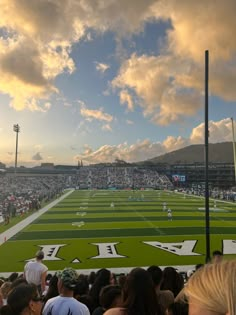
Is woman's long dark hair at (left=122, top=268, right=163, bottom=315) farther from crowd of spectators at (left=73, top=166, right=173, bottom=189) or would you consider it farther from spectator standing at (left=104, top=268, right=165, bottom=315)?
crowd of spectators at (left=73, top=166, right=173, bottom=189)

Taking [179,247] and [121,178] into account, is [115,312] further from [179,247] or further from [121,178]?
[121,178]

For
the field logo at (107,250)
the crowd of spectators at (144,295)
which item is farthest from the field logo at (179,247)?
the crowd of spectators at (144,295)

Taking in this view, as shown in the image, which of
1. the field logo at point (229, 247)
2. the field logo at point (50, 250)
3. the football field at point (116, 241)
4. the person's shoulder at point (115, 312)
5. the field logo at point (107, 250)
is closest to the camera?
the person's shoulder at point (115, 312)

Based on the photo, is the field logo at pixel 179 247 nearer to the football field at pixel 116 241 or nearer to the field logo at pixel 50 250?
the football field at pixel 116 241

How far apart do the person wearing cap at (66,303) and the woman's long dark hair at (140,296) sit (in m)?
1.10

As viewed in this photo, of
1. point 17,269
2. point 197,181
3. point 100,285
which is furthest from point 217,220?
point 197,181

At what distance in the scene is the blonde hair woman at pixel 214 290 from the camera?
4.09 ft

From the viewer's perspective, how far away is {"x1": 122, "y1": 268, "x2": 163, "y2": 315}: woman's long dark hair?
2.97 meters

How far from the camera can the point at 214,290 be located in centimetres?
128

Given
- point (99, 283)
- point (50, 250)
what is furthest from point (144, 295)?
point (50, 250)

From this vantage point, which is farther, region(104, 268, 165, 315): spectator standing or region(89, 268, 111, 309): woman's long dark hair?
region(89, 268, 111, 309): woman's long dark hair

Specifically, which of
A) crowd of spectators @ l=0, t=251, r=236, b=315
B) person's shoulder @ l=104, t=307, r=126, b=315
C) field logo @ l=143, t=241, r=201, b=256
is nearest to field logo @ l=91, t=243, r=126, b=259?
field logo @ l=143, t=241, r=201, b=256

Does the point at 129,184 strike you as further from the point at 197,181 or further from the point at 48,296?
the point at 48,296

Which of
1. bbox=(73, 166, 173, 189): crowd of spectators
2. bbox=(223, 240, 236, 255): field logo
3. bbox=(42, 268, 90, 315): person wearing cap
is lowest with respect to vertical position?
bbox=(223, 240, 236, 255): field logo
